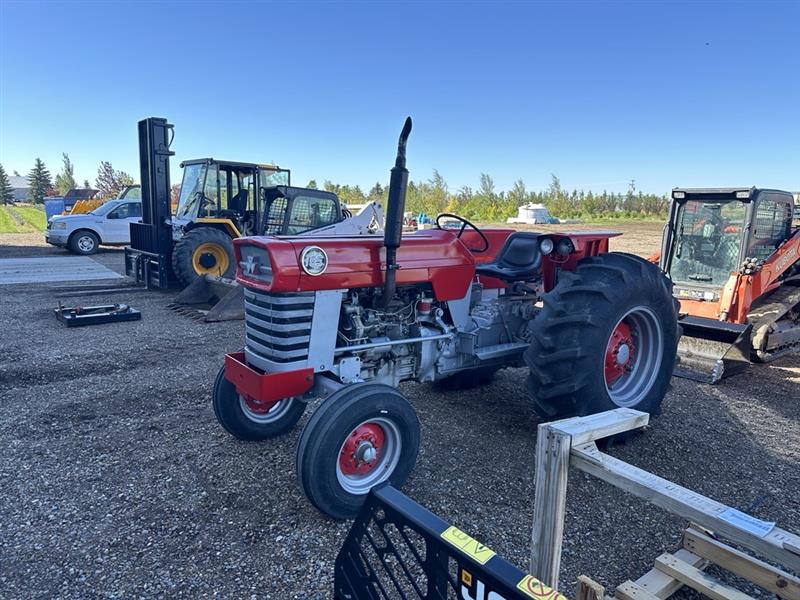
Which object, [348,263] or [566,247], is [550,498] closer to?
[348,263]

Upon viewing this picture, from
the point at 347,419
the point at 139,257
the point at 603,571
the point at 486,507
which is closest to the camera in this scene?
the point at 603,571

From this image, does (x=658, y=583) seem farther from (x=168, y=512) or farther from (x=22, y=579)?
(x=22, y=579)

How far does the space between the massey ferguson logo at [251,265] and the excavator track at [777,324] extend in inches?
192

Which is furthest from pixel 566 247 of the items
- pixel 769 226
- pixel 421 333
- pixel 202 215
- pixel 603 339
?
pixel 202 215

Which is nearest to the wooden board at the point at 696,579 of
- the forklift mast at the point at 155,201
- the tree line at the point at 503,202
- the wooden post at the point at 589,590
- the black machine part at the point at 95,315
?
the wooden post at the point at 589,590

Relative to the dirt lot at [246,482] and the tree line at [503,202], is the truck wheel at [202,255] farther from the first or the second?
the tree line at [503,202]

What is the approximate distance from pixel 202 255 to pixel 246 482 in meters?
6.79

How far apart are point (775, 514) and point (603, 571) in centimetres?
119

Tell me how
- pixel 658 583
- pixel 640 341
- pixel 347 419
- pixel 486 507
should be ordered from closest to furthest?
pixel 658 583 < pixel 347 419 < pixel 486 507 < pixel 640 341

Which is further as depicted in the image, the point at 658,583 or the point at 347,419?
the point at 347,419

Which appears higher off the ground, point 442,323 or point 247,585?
point 442,323

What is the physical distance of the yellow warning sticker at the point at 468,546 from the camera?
145 cm

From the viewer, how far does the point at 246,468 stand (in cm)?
328

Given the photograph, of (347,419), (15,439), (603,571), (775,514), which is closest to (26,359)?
(15,439)
